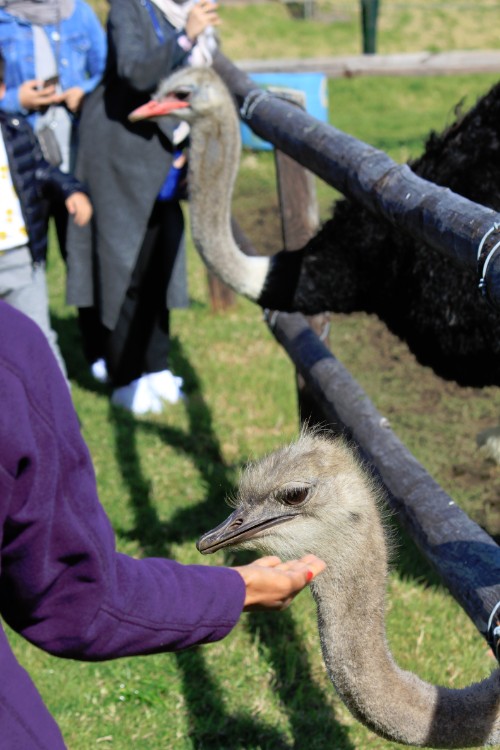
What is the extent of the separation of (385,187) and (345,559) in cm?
89

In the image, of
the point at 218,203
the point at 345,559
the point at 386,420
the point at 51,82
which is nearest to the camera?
the point at 345,559

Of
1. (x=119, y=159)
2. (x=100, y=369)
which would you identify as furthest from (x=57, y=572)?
(x=100, y=369)

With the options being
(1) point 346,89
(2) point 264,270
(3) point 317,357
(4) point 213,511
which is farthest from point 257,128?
(1) point 346,89

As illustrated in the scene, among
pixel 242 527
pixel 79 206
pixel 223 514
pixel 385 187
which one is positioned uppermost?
pixel 385 187

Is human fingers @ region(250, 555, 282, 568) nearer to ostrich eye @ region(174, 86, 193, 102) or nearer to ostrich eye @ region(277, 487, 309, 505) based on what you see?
ostrich eye @ region(277, 487, 309, 505)

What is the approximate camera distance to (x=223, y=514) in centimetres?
394

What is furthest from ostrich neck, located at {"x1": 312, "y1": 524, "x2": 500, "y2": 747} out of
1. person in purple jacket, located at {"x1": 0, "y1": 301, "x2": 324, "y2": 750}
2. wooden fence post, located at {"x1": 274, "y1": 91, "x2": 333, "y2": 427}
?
wooden fence post, located at {"x1": 274, "y1": 91, "x2": 333, "y2": 427}

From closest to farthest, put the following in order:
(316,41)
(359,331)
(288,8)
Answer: (359,331) < (316,41) < (288,8)

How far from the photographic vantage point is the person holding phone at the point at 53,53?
454 cm

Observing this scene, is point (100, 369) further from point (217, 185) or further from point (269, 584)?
point (269, 584)

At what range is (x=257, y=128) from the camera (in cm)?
372

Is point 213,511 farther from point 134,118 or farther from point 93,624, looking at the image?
point 93,624

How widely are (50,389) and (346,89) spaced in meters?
11.2

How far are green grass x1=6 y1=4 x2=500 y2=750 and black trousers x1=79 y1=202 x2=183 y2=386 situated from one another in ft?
0.80
